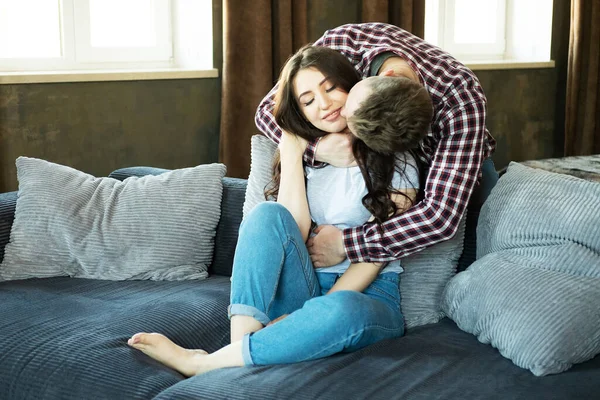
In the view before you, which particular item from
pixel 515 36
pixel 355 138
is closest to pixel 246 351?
pixel 355 138

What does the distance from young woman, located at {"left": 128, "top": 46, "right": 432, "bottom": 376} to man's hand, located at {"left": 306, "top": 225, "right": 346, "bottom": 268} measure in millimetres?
34

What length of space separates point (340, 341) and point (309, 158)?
22.8 inches

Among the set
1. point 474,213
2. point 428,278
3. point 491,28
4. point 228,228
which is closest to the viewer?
point 428,278

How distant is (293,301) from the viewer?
2008mm

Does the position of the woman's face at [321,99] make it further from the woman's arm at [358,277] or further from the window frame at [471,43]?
the window frame at [471,43]

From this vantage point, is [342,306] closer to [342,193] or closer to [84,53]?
[342,193]

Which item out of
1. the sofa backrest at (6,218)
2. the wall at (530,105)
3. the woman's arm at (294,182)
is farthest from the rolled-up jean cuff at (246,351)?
the wall at (530,105)

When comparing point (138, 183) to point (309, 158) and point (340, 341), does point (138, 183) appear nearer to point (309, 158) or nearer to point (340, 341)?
point (309, 158)

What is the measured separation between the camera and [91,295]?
2.29m

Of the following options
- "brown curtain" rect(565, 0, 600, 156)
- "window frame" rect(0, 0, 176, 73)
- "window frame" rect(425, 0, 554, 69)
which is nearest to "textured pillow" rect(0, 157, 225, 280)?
"window frame" rect(0, 0, 176, 73)

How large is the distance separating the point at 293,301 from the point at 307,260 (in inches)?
4.2

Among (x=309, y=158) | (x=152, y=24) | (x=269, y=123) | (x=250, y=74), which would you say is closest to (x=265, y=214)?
(x=309, y=158)

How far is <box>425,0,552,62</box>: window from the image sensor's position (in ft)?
15.9

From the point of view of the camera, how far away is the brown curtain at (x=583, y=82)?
488 centimetres
